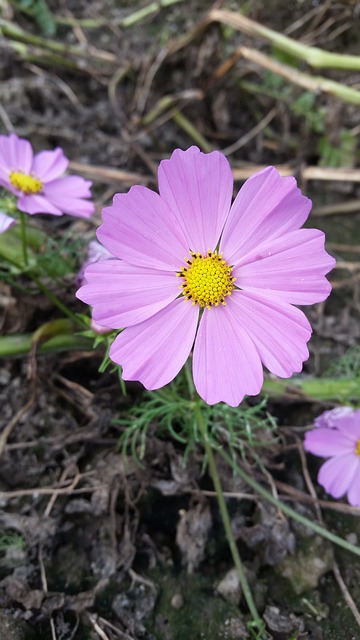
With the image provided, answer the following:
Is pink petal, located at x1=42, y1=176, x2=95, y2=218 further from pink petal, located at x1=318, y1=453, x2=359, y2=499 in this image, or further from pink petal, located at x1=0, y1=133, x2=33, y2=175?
pink petal, located at x1=318, y1=453, x2=359, y2=499

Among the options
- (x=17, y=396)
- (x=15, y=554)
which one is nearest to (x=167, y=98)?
(x=17, y=396)

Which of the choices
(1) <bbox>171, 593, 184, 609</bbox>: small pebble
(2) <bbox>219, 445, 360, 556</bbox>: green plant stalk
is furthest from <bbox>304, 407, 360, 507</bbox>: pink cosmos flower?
(1) <bbox>171, 593, 184, 609</bbox>: small pebble

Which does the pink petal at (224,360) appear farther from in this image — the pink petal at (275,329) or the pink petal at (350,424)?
the pink petal at (350,424)

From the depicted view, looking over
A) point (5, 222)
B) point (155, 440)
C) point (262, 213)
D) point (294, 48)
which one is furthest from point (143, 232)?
point (294, 48)

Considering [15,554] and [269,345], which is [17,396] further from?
[269,345]

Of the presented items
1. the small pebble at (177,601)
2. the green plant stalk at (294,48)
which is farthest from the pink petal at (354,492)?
the green plant stalk at (294,48)

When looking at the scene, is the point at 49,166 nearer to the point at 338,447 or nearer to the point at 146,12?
the point at 338,447
